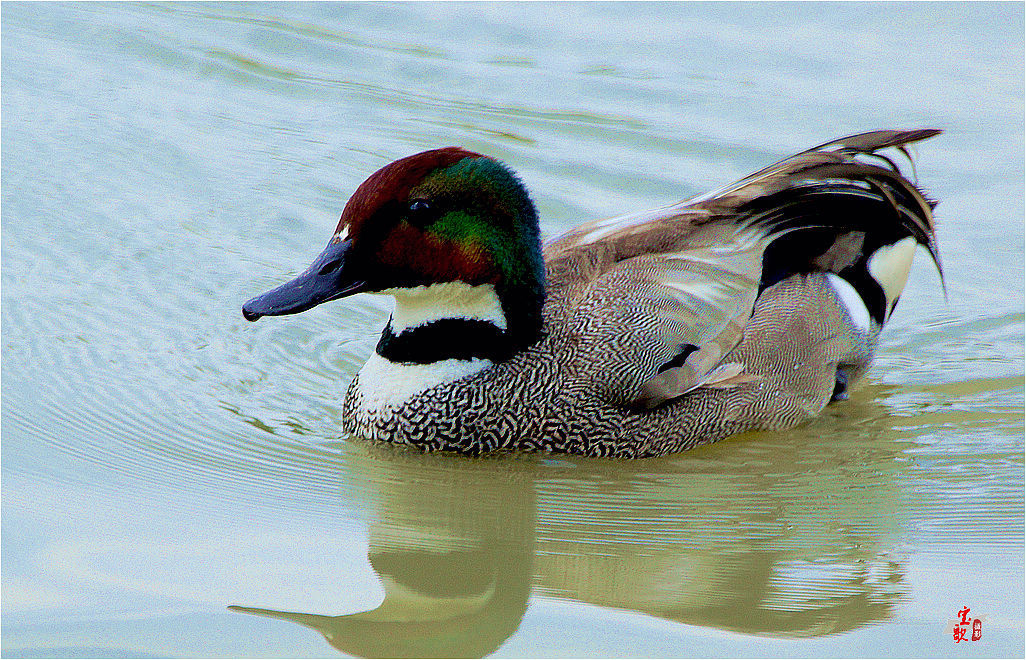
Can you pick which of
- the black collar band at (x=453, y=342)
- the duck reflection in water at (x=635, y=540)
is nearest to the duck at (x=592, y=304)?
the black collar band at (x=453, y=342)

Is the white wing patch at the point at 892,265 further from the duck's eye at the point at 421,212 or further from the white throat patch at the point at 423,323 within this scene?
the duck's eye at the point at 421,212

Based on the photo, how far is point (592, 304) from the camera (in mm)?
5941

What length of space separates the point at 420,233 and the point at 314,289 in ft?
1.59

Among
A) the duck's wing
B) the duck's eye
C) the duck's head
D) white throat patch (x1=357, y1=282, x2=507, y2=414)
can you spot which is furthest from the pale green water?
the duck's eye

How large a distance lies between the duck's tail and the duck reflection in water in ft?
2.96

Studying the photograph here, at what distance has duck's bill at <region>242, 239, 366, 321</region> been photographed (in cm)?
546

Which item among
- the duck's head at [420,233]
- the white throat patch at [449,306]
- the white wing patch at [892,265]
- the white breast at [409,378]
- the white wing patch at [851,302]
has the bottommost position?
the white breast at [409,378]

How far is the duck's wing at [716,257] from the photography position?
5.86 meters

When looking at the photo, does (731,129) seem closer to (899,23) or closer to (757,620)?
(899,23)

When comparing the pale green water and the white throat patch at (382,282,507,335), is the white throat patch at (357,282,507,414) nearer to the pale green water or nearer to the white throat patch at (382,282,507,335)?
the white throat patch at (382,282,507,335)

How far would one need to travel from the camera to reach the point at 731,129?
33.4 ft

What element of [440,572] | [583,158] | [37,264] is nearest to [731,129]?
[583,158]

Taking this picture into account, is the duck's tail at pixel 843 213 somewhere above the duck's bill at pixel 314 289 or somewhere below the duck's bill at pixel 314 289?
above

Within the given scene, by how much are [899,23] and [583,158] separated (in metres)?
3.90
